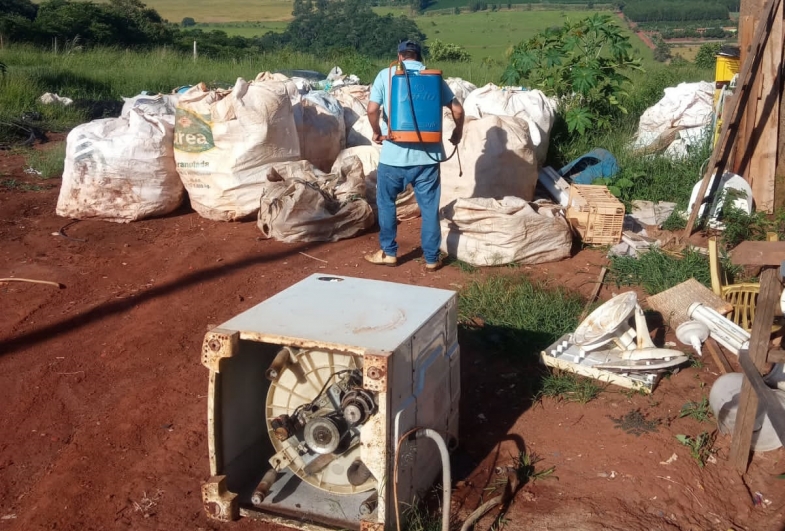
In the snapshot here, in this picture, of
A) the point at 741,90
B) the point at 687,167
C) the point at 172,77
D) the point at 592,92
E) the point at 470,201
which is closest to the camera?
the point at 470,201

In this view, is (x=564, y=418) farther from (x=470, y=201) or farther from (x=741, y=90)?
(x=741, y=90)

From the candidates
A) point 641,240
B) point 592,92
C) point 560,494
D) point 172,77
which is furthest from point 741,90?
point 172,77

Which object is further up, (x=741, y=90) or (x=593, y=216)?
(x=741, y=90)

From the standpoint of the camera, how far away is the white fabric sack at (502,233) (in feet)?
16.5

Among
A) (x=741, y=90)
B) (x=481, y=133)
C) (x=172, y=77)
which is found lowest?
(x=172, y=77)

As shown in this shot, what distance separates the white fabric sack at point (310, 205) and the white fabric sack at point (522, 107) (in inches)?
60.8

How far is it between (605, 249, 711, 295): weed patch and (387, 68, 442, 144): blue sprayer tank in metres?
1.46

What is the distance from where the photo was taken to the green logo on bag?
18.5ft

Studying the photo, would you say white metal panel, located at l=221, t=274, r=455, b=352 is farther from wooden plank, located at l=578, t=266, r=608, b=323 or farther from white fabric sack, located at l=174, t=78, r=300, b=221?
white fabric sack, located at l=174, t=78, r=300, b=221

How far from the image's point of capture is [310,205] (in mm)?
5457

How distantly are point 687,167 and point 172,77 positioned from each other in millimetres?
8419

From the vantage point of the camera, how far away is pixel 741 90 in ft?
17.8

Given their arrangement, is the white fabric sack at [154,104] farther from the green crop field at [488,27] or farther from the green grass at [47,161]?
the green crop field at [488,27]

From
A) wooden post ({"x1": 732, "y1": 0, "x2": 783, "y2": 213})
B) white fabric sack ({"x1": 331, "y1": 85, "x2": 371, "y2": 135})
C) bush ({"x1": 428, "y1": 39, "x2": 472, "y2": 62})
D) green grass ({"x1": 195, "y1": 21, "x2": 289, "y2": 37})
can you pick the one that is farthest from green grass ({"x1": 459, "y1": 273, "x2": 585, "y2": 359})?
green grass ({"x1": 195, "y1": 21, "x2": 289, "y2": 37})
